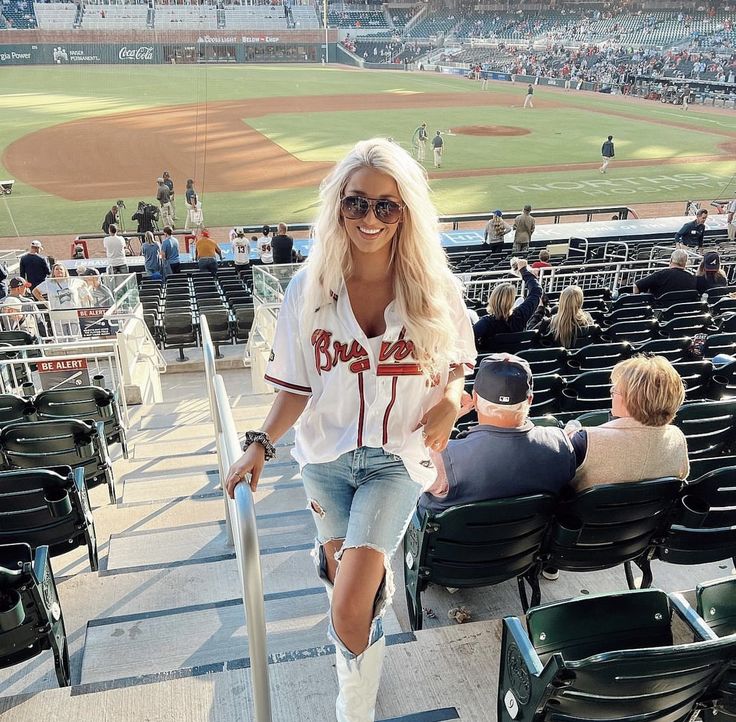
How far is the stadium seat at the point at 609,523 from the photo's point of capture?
2.97m

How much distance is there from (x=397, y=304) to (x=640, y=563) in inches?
78.7

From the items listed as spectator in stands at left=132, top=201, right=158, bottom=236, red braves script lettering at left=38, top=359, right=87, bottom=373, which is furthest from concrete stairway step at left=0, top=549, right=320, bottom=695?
spectator in stands at left=132, top=201, right=158, bottom=236

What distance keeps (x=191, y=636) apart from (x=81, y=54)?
68461 millimetres

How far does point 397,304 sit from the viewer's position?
7.89 feet

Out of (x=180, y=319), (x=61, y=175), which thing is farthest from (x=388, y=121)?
(x=180, y=319)

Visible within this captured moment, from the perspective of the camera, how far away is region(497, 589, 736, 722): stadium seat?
1934 millimetres

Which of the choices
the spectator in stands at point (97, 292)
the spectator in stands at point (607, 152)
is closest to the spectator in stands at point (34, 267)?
the spectator in stands at point (97, 292)

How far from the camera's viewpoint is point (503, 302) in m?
6.66

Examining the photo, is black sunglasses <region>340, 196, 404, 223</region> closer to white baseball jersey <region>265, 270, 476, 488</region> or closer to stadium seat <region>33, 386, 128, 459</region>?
white baseball jersey <region>265, 270, 476, 488</region>

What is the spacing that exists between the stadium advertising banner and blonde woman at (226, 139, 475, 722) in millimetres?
68177

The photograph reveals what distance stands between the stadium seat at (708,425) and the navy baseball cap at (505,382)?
1.67 meters

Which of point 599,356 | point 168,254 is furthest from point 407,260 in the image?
point 168,254

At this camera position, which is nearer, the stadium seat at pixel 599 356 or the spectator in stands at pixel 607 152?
the stadium seat at pixel 599 356

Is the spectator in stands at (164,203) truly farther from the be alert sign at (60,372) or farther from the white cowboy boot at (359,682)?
the white cowboy boot at (359,682)
